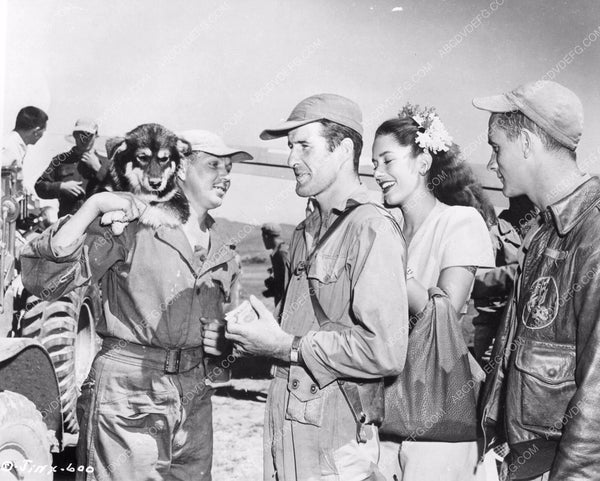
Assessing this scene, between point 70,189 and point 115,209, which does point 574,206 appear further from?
point 70,189

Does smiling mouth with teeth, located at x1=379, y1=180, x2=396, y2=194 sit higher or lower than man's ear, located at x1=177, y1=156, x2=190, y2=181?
lower

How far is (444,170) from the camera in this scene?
362cm

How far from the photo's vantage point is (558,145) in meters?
2.35

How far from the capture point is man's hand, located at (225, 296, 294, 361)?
2.30m

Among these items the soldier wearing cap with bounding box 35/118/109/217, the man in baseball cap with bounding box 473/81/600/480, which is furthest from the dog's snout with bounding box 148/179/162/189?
the soldier wearing cap with bounding box 35/118/109/217

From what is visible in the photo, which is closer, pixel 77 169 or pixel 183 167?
pixel 183 167

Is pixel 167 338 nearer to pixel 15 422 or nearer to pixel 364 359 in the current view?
pixel 15 422

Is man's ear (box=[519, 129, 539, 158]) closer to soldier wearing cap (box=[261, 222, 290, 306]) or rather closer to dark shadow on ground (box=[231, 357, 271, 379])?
soldier wearing cap (box=[261, 222, 290, 306])

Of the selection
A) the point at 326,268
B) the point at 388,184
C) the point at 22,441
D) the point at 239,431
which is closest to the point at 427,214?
the point at 388,184

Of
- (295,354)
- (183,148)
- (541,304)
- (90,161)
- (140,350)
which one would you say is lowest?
(140,350)

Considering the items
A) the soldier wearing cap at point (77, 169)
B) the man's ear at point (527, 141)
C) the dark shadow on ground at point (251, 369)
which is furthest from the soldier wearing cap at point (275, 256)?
the man's ear at point (527, 141)

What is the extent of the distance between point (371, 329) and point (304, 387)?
0.34 meters

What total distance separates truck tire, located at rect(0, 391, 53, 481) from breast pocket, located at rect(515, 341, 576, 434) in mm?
2291

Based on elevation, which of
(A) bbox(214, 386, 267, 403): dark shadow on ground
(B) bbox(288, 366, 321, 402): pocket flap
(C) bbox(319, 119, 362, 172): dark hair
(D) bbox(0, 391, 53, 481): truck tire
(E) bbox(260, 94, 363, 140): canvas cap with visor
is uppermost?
(E) bbox(260, 94, 363, 140): canvas cap with visor
